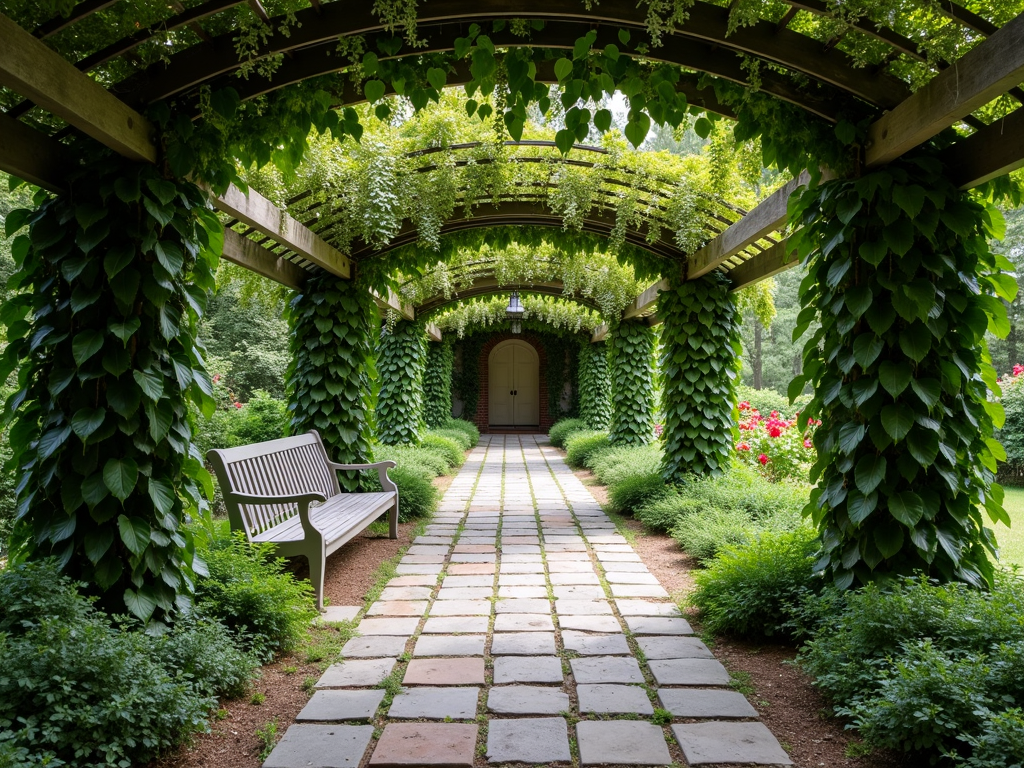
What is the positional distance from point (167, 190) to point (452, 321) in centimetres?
1241

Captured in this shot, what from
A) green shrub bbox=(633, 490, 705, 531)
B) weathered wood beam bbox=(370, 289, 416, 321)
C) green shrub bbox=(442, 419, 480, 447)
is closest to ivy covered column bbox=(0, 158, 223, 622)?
green shrub bbox=(633, 490, 705, 531)

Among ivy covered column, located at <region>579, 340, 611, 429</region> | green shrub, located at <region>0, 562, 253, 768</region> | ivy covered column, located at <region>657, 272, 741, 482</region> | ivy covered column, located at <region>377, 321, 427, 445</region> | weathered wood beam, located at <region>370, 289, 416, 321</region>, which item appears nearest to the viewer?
green shrub, located at <region>0, 562, 253, 768</region>

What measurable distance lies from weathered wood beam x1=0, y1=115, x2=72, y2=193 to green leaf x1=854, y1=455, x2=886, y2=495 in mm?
3939

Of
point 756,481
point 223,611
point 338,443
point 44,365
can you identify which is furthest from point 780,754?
point 338,443

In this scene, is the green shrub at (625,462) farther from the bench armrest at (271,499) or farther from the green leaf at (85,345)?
the green leaf at (85,345)

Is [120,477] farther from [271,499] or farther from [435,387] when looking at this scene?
[435,387]

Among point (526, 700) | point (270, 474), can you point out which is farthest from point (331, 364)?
point (526, 700)

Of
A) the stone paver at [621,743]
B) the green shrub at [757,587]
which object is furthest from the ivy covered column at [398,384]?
the stone paver at [621,743]

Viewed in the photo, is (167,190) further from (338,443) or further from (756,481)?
(756,481)

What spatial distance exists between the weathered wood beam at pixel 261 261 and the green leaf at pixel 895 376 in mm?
4471

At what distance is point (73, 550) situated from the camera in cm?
309

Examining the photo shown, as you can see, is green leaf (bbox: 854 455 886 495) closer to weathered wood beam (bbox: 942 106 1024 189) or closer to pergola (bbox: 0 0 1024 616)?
pergola (bbox: 0 0 1024 616)

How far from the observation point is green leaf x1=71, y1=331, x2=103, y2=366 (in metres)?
A: 3.01

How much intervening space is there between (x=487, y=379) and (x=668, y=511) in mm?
15888
